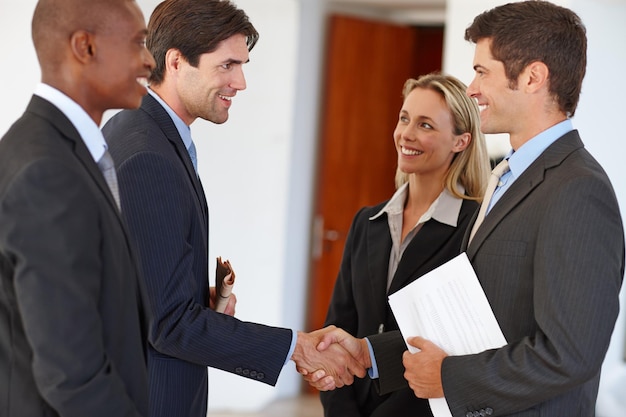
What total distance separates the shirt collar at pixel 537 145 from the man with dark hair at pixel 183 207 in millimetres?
844

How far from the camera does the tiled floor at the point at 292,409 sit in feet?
19.3

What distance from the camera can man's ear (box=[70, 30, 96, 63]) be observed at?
5.57ft

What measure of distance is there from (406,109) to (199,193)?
3.34ft

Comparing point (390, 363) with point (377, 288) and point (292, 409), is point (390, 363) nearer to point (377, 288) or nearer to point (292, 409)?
point (377, 288)

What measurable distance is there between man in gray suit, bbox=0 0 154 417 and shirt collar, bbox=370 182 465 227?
1.33 metres

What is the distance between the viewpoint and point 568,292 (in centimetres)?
189

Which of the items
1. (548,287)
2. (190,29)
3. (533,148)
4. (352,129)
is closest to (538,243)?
(548,287)

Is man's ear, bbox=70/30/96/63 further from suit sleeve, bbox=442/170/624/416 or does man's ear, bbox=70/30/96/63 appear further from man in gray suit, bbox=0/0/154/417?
suit sleeve, bbox=442/170/624/416

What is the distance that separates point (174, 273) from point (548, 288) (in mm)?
930

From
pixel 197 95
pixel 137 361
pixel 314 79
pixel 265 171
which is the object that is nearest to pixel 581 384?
pixel 137 361

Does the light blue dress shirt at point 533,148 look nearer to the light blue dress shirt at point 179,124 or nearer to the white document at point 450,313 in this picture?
the white document at point 450,313

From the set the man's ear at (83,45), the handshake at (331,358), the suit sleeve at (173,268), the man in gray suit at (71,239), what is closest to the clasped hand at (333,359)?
the handshake at (331,358)

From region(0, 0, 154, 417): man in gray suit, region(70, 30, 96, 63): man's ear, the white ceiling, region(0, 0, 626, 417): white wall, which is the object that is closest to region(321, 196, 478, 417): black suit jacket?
region(0, 0, 154, 417): man in gray suit

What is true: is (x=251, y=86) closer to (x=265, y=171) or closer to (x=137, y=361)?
(x=265, y=171)
